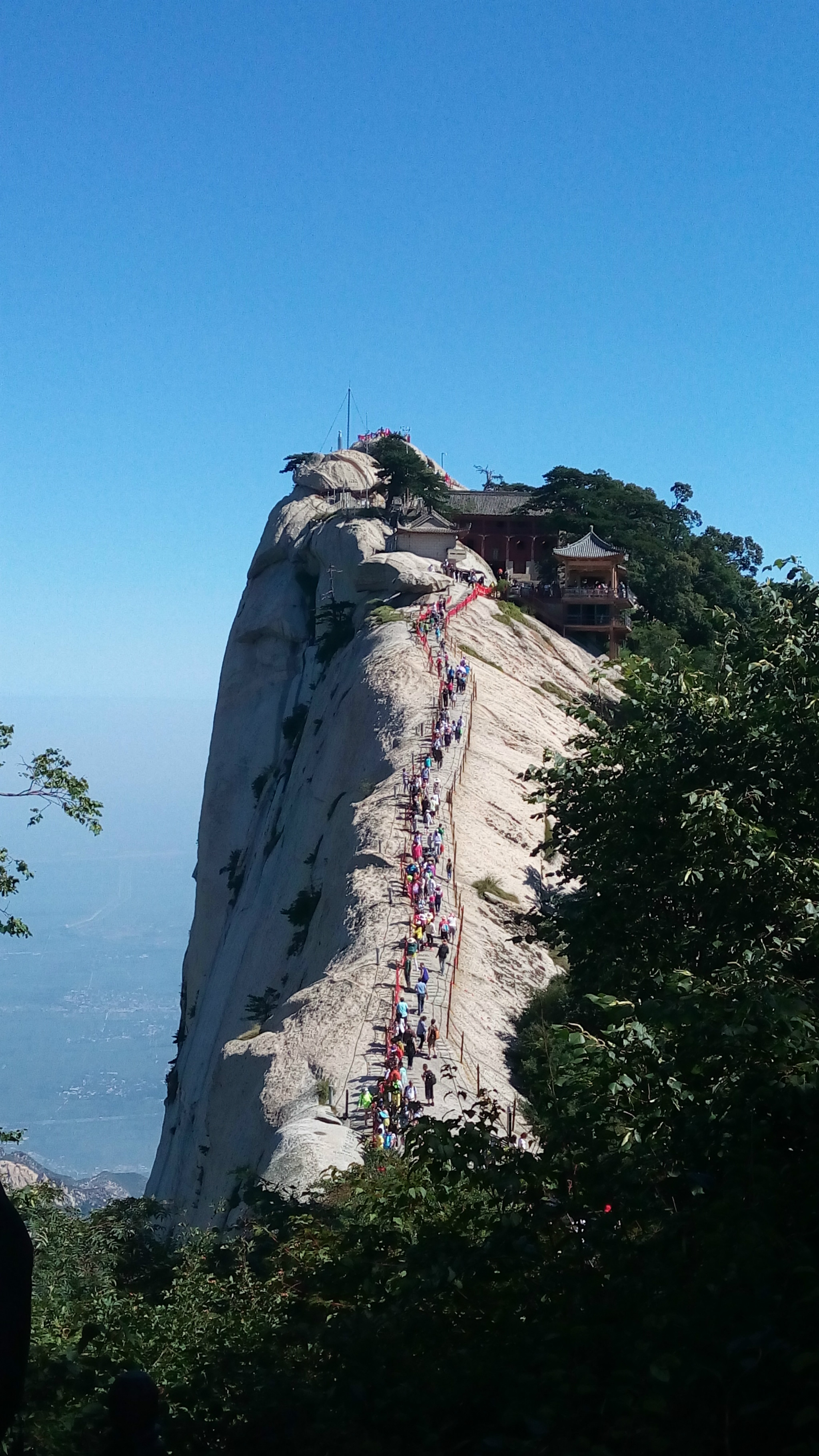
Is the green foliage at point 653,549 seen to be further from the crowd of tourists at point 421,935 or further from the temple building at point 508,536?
the crowd of tourists at point 421,935

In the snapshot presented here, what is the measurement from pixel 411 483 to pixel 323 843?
30699mm

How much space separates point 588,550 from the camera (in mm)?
58000

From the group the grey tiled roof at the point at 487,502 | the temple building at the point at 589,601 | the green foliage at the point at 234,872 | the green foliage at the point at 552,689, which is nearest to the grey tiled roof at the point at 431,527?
the temple building at the point at 589,601

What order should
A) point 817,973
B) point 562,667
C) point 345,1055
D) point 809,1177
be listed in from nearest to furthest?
point 809,1177 < point 817,973 < point 345,1055 < point 562,667

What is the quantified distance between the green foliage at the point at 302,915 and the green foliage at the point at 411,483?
103 feet

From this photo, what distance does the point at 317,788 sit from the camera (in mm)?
41781

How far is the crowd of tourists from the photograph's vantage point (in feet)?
64.0

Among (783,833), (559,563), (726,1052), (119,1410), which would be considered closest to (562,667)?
(559,563)

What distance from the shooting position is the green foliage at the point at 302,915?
→ 1344 inches

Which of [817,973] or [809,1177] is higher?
[817,973]

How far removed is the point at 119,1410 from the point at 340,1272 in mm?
3035

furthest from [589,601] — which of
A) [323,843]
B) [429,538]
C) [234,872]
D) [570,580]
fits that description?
[323,843]

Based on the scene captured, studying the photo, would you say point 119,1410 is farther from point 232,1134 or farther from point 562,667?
point 562,667

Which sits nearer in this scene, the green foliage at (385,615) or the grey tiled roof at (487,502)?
the green foliage at (385,615)
